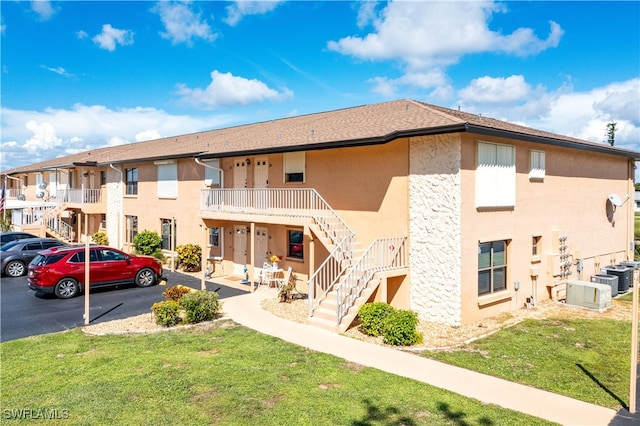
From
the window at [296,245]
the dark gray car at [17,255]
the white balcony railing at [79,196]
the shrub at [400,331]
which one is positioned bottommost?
the shrub at [400,331]

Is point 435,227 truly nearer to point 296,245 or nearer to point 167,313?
point 296,245

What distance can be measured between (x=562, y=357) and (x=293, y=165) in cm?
1066

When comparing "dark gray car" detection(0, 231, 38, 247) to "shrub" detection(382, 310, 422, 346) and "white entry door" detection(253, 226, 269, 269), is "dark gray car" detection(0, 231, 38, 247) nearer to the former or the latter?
"white entry door" detection(253, 226, 269, 269)

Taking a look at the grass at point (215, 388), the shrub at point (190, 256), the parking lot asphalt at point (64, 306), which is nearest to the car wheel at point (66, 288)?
the parking lot asphalt at point (64, 306)


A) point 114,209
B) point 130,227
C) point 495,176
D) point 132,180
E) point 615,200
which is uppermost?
point 132,180

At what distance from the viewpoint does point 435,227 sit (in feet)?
39.5

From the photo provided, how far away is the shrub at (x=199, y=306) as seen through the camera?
12000 mm

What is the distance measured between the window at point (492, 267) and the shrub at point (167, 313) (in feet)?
28.4

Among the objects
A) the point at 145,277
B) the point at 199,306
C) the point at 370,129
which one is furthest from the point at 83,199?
the point at 370,129

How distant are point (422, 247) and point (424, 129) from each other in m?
3.34

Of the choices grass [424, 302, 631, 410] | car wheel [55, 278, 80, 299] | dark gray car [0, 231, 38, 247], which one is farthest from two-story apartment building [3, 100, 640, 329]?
dark gray car [0, 231, 38, 247]

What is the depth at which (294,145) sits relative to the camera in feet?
48.3

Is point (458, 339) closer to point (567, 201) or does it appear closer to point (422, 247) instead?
point (422, 247)

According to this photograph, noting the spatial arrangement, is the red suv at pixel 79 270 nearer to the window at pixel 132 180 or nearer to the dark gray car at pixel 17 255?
the dark gray car at pixel 17 255
